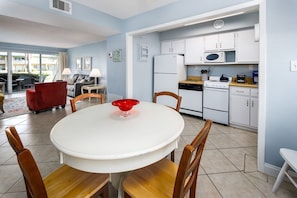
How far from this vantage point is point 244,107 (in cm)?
325

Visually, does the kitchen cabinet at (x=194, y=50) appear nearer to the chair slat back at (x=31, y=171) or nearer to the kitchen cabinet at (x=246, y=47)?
the kitchen cabinet at (x=246, y=47)

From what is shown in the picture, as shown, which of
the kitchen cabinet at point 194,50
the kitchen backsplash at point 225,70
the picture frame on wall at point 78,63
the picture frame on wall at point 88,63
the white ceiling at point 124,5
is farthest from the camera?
the picture frame on wall at point 78,63

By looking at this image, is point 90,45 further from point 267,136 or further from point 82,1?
point 267,136

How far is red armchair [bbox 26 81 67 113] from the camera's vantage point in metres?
4.32

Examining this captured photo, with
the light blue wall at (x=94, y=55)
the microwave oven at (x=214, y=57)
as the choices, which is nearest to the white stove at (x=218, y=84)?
the microwave oven at (x=214, y=57)

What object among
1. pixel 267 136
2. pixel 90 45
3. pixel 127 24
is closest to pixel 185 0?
pixel 127 24

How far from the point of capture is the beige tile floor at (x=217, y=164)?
5.29 ft

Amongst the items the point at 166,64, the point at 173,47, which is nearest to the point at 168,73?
the point at 166,64

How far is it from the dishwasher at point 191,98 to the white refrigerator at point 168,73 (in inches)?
8.6

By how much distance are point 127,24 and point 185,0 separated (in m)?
1.52

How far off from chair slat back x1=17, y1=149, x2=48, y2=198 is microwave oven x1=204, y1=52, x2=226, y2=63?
396 centimetres

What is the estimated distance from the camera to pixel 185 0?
2.72m

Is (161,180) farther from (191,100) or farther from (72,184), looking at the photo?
(191,100)

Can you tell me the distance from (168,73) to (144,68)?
67 centimetres
